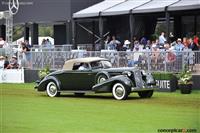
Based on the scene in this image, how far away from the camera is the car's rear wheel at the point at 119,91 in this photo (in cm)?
1802

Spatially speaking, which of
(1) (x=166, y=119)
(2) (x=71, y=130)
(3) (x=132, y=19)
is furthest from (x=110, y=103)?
(3) (x=132, y=19)

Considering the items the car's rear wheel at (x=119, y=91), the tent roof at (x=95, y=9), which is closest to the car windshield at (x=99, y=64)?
the car's rear wheel at (x=119, y=91)

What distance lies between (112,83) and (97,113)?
12.9 ft

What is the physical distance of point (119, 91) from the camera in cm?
1825

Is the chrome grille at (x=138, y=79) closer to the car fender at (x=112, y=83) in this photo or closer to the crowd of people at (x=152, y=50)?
the car fender at (x=112, y=83)

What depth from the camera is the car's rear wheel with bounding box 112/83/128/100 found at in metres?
18.0

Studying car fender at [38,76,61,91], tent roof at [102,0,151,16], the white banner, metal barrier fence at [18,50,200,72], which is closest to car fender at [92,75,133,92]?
car fender at [38,76,61,91]

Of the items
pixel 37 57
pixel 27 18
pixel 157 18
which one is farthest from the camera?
pixel 27 18

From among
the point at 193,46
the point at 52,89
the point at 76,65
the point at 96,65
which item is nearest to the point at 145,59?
the point at 193,46

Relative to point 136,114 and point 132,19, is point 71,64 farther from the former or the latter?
point 132,19

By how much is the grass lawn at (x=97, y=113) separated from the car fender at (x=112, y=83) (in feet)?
1.22

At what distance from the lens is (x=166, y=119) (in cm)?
1302

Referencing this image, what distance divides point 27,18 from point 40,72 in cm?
1629

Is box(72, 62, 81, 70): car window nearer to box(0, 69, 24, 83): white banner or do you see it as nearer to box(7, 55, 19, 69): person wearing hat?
box(0, 69, 24, 83): white banner
